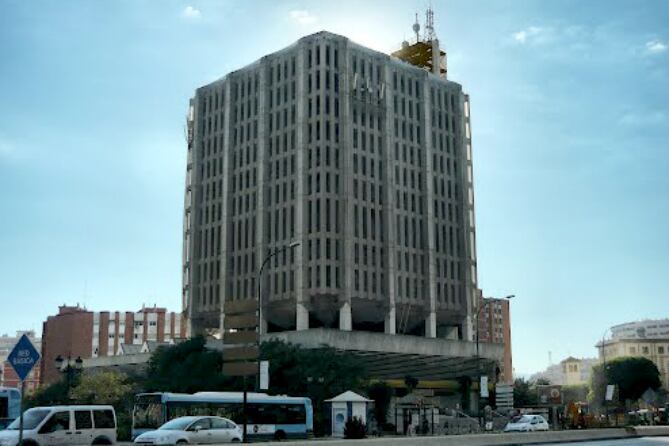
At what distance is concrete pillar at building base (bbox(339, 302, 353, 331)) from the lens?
314 feet

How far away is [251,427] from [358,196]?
193 ft

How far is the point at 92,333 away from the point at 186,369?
81.5m

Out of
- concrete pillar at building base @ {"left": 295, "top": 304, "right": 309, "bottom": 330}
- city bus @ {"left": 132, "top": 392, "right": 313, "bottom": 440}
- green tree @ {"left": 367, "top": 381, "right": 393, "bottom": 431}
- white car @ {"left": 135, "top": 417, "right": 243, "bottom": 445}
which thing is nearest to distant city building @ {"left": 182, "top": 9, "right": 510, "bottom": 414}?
concrete pillar at building base @ {"left": 295, "top": 304, "right": 309, "bottom": 330}

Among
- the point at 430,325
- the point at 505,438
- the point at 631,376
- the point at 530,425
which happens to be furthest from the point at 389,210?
the point at 505,438

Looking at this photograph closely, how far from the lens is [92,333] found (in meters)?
156

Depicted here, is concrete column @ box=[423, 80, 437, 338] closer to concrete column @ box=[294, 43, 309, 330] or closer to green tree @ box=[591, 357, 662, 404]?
concrete column @ box=[294, 43, 309, 330]

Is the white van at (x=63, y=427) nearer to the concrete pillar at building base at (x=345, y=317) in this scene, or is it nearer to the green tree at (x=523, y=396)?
the concrete pillar at building base at (x=345, y=317)

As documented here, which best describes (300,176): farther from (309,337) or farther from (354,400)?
(354,400)

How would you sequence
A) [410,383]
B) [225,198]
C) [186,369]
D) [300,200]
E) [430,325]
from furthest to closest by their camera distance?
1. [225,198]
2. [430,325]
3. [300,200]
4. [410,383]
5. [186,369]

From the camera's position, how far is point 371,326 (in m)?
112

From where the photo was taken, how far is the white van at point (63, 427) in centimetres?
2984

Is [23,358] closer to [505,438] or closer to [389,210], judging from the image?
[505,438]

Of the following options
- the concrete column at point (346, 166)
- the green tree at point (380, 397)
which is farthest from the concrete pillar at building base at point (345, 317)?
the green tree at point (380, 397)

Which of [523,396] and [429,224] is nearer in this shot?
[429,224]
